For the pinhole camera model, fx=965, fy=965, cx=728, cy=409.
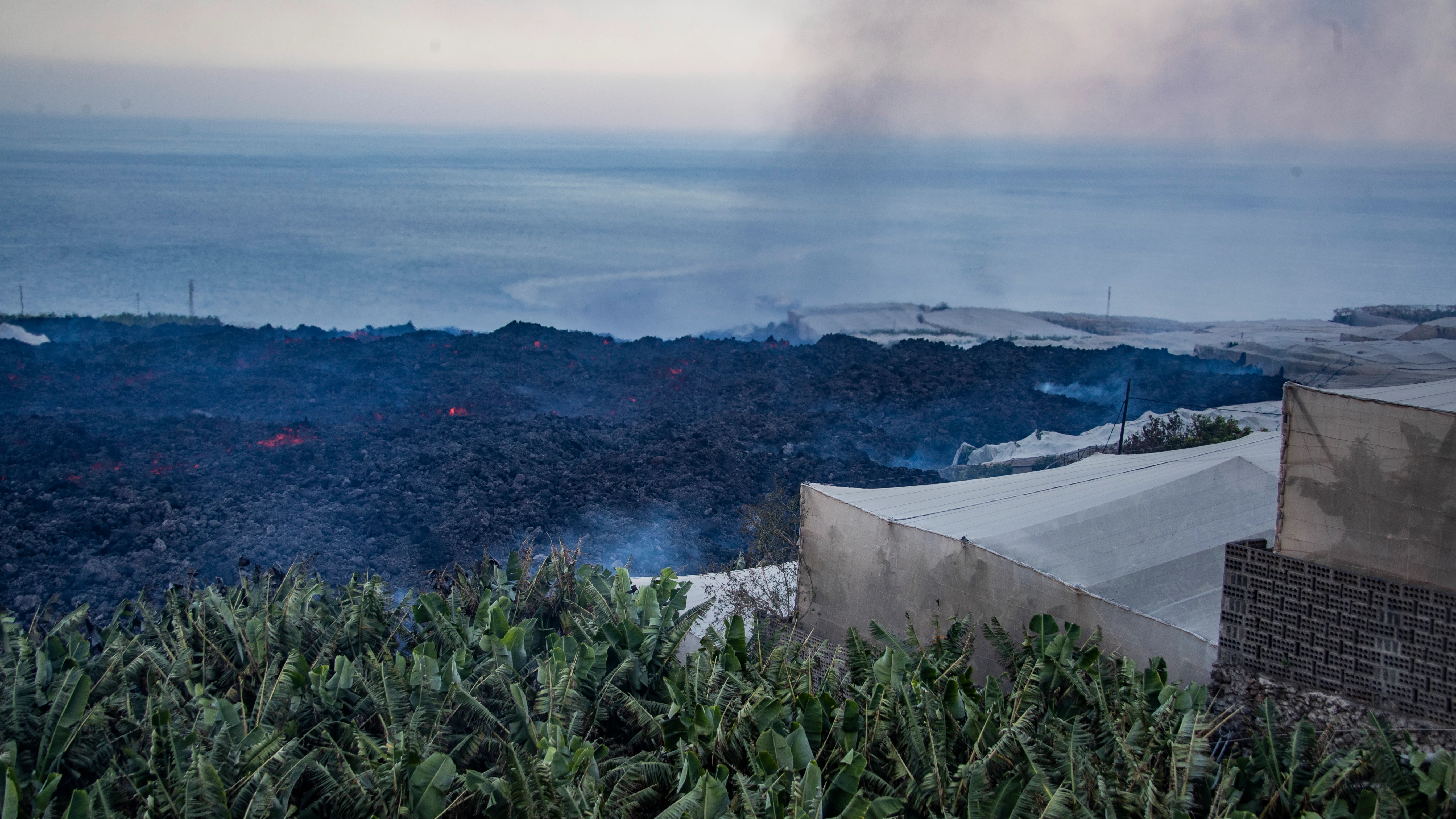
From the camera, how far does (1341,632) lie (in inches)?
200

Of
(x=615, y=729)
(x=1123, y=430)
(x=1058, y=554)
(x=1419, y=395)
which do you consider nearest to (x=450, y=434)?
(x=1123, y=430)

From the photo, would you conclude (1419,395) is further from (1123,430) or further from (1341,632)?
(1123,430)

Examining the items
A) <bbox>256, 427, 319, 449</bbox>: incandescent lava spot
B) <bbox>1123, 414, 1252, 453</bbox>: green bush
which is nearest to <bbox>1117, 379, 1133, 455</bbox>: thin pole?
<bbox>1123, 414, 1252, 453</bbox>: green bush

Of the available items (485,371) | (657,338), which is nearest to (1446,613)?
(485,371)

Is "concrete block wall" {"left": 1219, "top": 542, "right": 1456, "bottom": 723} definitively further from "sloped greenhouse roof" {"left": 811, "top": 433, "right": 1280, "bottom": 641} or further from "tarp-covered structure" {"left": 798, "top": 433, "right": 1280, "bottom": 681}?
"sloped greenhouse roof" {"left": 811, "top": 433, "right": 1280, "bottom": 641}

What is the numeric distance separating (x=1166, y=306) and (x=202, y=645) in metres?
35.2

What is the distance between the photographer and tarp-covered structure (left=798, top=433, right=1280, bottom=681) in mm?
6348

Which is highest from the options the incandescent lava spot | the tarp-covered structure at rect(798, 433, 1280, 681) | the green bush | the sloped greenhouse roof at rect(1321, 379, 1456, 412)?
the sloped greenhouse roof at rect(1321, 379, 1456, 412)

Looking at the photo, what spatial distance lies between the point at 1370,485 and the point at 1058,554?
6.76 feet

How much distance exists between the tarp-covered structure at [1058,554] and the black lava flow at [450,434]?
14.9 ft

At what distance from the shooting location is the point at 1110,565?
671cm

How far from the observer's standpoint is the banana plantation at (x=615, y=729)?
4.26 metres

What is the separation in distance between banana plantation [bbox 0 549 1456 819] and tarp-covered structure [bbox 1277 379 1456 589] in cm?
91

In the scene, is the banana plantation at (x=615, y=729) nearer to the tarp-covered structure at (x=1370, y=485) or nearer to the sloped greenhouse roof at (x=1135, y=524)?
the sloped greenhouse roof at (x=1135, y=524)
